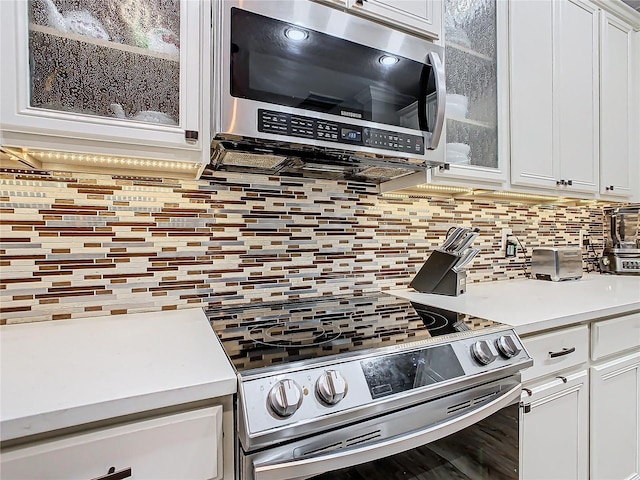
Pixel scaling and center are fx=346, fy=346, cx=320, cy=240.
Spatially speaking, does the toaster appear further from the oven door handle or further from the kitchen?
the oven door handle

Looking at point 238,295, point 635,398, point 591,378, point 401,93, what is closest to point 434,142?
point 401,93

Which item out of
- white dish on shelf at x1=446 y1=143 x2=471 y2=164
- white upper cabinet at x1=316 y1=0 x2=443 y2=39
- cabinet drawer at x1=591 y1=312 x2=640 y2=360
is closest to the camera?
white upper cabinet at x1=316 y1=0 x2=443 y2=39

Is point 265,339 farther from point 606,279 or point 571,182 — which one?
point 606,279

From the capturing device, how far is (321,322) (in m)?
1.10

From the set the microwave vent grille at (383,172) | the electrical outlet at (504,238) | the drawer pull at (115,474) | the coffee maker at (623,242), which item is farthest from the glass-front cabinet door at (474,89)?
the coffee maker at (623,242)

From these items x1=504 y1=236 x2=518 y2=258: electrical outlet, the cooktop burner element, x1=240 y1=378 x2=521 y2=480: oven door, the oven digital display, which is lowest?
x1=240 y1=378 x2=521 y2=480: oven door

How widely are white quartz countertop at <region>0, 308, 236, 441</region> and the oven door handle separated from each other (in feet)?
0.56

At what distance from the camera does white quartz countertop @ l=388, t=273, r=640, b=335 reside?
1178 millimetres

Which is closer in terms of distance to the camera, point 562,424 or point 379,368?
point 379,368

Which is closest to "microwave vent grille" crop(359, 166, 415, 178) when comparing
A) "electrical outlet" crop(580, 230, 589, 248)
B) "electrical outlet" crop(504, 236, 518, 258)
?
"electrical outlet" crop(504, 236, 518, 258)

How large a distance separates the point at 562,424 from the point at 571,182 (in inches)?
47.7

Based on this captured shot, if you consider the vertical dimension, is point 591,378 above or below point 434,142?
below

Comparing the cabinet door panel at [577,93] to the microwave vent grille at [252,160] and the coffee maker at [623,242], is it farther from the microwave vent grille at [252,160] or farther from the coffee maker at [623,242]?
the microwave vent grille at [252,160]

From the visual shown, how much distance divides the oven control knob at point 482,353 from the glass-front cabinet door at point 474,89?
27.1 inches
